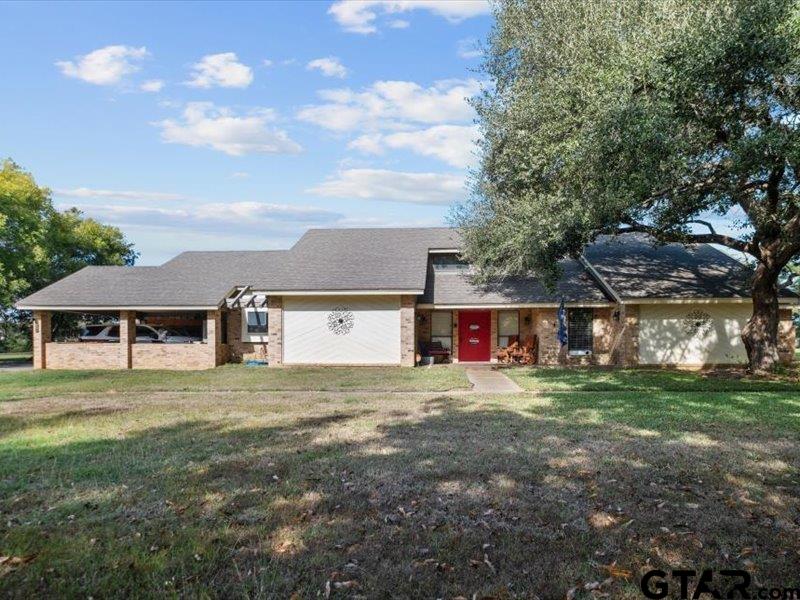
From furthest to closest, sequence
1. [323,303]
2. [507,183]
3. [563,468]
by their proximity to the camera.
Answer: [323,303], [507,183], [563,468]

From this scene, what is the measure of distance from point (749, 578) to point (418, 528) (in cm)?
235

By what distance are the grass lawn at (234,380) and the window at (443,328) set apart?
301 centimetres

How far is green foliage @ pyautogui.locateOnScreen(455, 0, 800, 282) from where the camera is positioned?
32.2ft

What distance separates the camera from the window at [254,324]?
72.8ft

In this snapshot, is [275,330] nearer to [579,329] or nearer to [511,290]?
[511,290]

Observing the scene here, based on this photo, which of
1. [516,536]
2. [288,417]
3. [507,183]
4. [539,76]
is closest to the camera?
[516,536]

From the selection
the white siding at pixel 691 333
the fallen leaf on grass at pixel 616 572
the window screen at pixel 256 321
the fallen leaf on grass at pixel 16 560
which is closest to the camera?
the fallen leaf on grass at pixel 616 572

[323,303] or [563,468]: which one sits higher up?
[323,303]

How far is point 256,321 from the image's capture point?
22.3 meters

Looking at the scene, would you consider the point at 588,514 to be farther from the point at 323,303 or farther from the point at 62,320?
the point at 62,320

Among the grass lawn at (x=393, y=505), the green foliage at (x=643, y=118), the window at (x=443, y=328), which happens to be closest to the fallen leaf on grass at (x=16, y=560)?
the grass lawn at (x=393, y=505)

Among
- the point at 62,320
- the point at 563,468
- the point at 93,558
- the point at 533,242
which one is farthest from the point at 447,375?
the point at 62,320

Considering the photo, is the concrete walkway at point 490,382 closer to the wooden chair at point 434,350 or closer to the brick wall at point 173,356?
the wooden chair at point 434,350

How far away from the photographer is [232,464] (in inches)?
251
